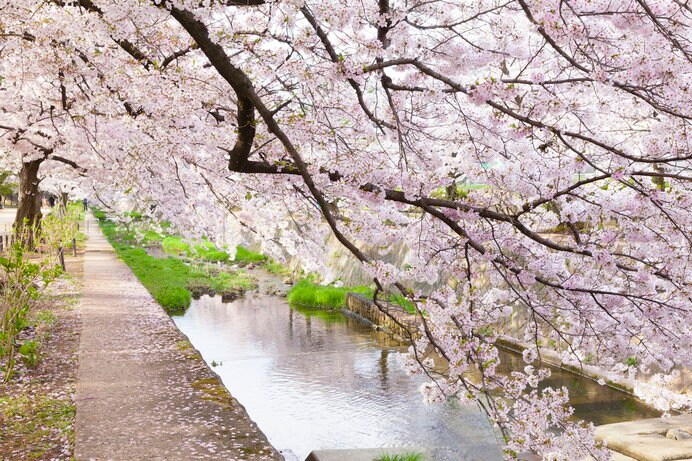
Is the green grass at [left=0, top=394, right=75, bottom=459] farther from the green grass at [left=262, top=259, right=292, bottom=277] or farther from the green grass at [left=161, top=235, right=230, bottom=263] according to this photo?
the green grass at [left=161, top=235, right=230, bottom=263]

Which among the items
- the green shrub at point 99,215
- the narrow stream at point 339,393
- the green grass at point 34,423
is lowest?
the narrow stream at point 339,393

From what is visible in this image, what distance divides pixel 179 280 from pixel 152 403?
13110 millimetres

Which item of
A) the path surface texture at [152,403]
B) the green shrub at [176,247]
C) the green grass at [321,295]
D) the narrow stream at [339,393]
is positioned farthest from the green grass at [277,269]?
the path surface texture at [152,403]

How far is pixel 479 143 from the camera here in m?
4.66

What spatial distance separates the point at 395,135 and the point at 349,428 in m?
4.47

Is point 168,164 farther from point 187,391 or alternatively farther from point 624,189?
point 624,189

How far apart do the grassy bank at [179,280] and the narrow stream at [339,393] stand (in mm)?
1549

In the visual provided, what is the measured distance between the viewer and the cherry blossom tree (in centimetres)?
345

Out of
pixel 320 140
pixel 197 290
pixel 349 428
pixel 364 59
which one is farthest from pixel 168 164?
pixel 197 290

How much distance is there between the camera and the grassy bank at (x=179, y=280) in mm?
15445

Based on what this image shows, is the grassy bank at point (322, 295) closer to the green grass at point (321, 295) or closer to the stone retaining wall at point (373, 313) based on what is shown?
the green grass at point (321, 295)

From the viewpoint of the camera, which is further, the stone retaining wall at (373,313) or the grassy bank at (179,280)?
the grassy bank at (179,280)

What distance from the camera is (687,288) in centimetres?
364

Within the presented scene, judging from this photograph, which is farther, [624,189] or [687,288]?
[624,189]
